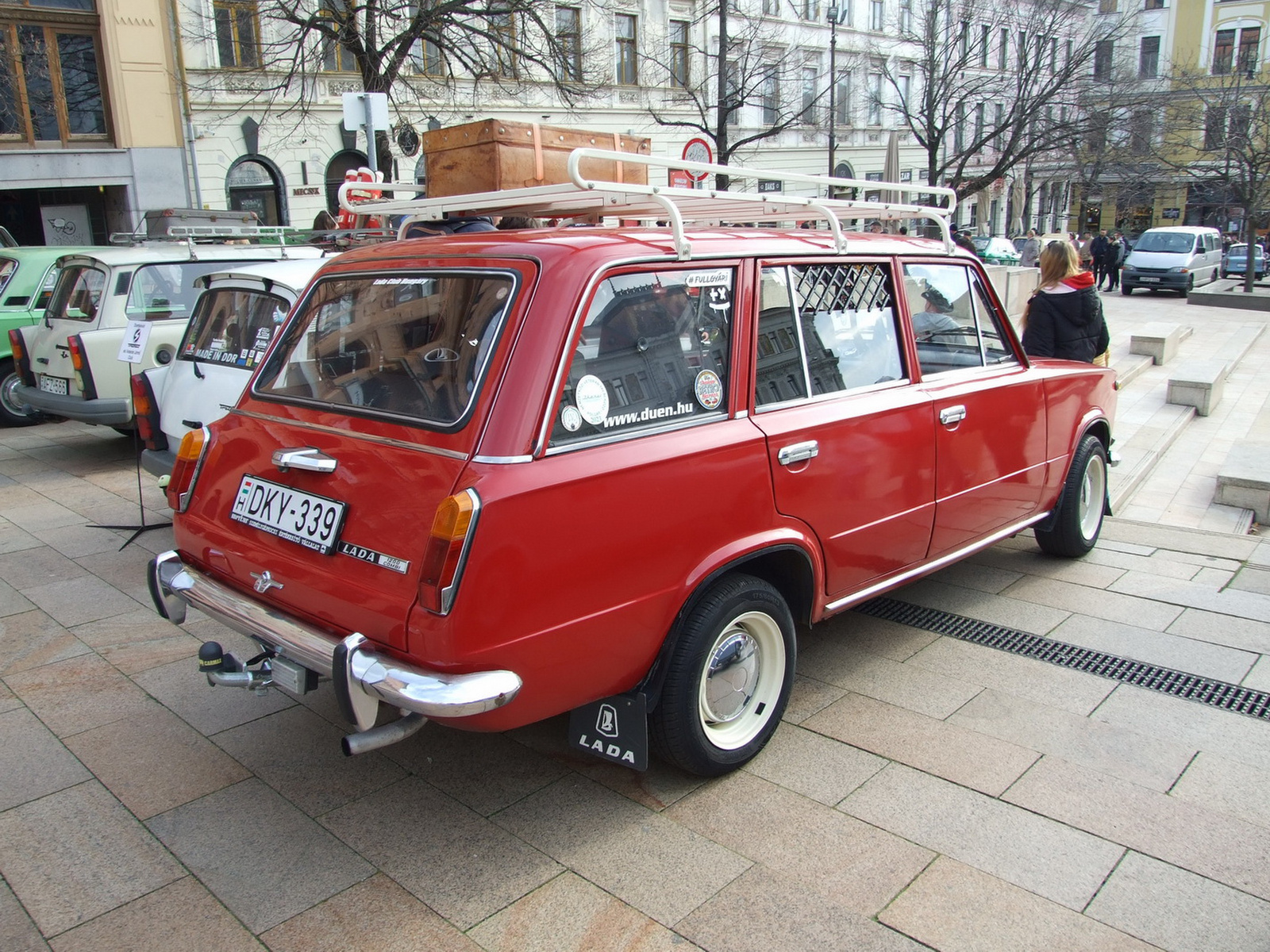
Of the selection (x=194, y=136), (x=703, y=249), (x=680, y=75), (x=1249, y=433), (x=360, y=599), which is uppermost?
(x=680, y=75)

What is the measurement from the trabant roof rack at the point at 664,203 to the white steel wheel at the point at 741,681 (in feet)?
4.37

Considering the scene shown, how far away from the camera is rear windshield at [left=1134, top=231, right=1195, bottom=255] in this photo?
1063 inches

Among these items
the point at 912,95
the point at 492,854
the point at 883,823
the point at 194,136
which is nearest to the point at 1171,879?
the point at 883,823

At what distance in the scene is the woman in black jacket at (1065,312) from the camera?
21.9 feet

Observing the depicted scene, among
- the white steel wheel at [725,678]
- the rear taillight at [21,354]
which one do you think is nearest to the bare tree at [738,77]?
the rear taillight at [21,354]

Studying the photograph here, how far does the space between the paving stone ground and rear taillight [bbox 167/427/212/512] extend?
93cm

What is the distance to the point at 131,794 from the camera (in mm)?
3312

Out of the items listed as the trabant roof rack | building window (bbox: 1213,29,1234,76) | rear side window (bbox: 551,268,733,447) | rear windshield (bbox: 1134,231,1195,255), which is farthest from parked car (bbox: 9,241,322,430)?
building window (bbox: 1213,29,1234,76)

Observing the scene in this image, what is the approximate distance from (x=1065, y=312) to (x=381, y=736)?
229 inches

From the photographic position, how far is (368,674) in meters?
2.62

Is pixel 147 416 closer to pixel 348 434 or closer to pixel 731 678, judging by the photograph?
pixel 348 434

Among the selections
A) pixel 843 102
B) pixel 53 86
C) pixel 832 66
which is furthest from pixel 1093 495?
Result: pixel 843 102

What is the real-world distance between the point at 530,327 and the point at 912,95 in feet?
149

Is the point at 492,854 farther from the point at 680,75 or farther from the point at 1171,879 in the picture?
the point at 680,75
